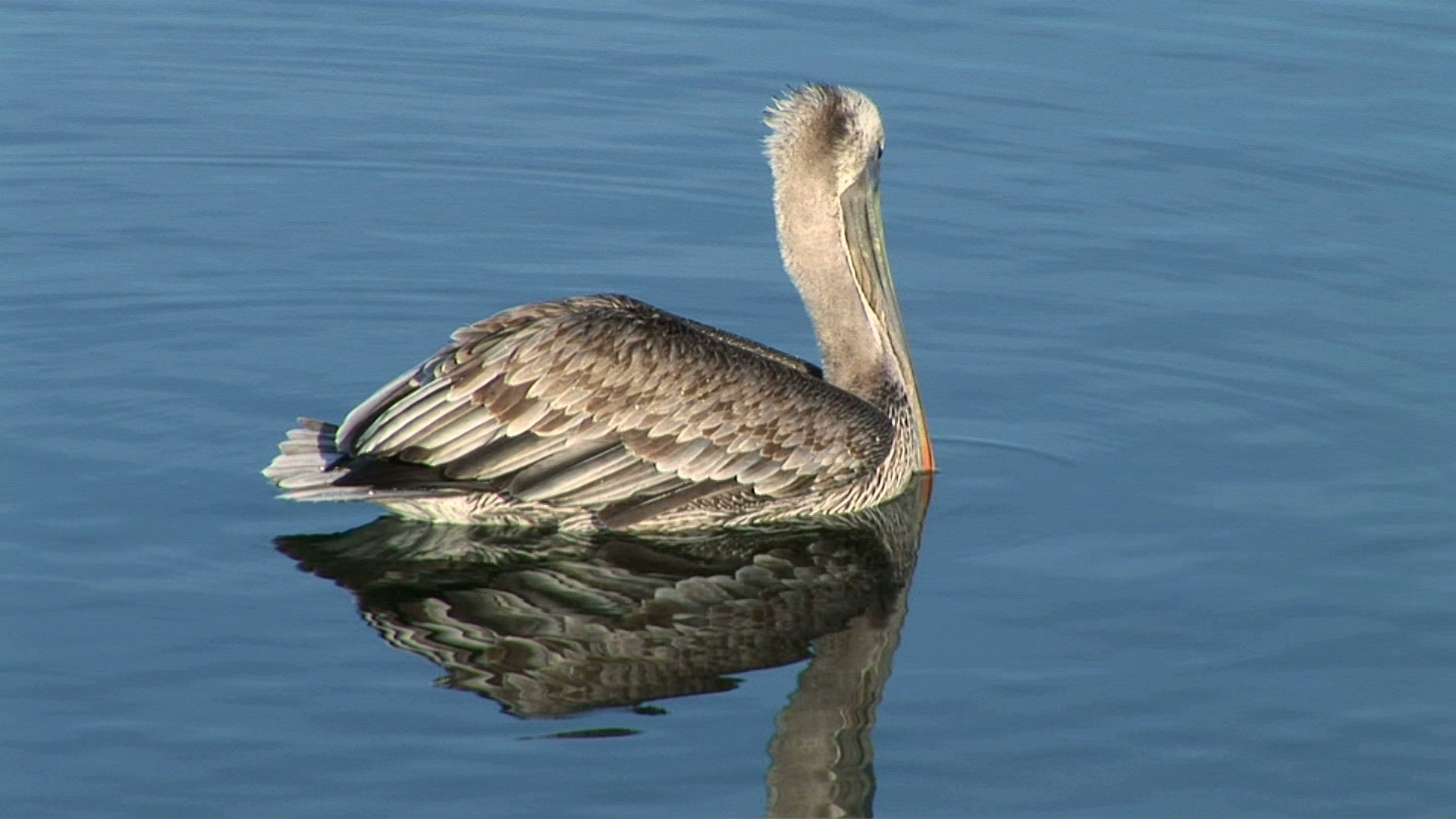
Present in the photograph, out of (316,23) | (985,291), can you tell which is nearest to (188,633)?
(985,291)

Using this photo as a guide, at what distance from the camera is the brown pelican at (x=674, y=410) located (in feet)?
24.4

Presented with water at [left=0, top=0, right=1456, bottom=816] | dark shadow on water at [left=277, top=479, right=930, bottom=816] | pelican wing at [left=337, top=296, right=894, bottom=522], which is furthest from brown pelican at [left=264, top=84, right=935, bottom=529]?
water at [left=0, top=0, right=1456, bottom=816]

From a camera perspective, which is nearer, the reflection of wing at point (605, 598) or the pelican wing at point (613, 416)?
the reflection of wing at point (605, 598)

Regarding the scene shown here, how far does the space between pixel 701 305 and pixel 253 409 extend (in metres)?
2.00

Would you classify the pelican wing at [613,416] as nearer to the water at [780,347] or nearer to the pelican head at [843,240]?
the pelican head at [843,240]

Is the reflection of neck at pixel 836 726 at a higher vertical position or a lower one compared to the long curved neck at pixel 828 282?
lower

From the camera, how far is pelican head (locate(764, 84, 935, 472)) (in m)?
8.12

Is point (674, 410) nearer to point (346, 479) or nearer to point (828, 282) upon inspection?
point (828, 282)

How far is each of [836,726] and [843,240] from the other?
2509mm

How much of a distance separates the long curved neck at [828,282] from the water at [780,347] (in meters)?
0.39

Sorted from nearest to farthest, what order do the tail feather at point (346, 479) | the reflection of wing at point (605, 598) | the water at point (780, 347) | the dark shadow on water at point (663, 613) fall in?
the water at point (780, 347) < the dark shadow on water at point (663, 613) < the reflection of wing at point (605, 598) < the tail feather at point (346, 479)

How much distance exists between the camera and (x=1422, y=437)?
838cm

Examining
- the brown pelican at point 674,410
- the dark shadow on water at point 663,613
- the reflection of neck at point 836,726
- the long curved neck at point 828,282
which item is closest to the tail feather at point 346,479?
the brown pelican at point 674,410

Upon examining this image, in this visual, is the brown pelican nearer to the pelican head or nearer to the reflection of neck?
the pelican head
